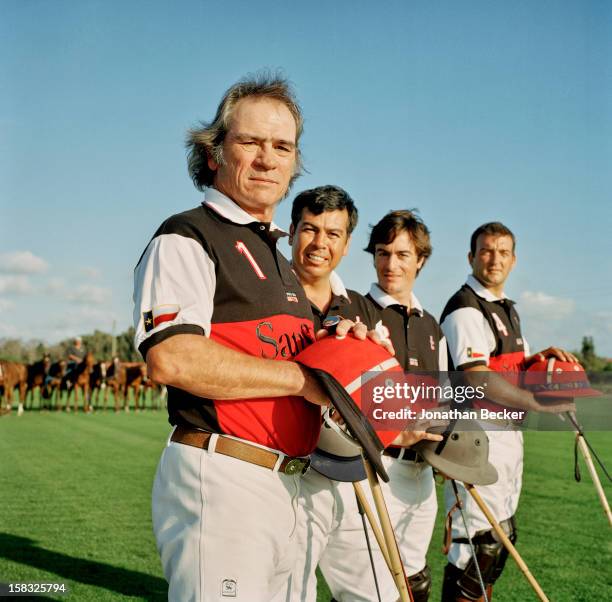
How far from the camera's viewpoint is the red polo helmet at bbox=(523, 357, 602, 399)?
5367 millimetres

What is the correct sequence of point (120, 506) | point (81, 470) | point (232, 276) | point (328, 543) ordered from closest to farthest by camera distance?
point (232, 276) < point (328, 543) < point (120, 506) < point (81, 470)

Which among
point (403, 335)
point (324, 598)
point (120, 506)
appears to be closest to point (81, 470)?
point (120, 506)

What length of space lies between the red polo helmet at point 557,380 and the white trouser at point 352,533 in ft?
4.69

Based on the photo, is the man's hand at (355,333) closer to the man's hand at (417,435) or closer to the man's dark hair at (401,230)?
the man's hand at (417,435)

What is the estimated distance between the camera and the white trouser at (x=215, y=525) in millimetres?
2256

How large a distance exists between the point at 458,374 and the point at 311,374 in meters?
2.94

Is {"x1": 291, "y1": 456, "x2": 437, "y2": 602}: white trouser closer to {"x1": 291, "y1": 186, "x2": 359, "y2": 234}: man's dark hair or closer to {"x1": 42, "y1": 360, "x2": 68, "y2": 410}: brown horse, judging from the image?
{"x1": 291, "y1": 186, "x2": 359, "y2": 234}: man's dark hair

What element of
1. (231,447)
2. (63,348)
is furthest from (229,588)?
(63,348)

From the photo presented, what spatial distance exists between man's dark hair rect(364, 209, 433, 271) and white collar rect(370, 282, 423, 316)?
28 centimetres

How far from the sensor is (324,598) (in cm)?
587

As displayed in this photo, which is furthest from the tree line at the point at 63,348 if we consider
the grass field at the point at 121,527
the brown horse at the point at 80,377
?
the grass field at the point at 121,527

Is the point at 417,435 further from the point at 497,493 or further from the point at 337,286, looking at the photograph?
the point at 497,493

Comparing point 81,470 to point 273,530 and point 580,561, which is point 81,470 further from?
point 273,530

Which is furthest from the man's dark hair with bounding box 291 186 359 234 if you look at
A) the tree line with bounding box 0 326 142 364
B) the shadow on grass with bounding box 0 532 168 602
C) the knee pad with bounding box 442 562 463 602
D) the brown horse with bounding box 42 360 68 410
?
the tree line with bounding box 0 326 142 364
